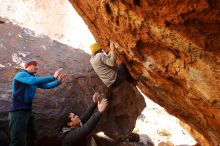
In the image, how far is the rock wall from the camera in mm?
8273

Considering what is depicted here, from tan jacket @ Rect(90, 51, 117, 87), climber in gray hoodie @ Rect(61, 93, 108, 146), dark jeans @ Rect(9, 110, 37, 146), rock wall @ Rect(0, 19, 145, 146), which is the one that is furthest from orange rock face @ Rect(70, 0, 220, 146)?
dark jeans @ Rect(9, 110, 37, 146)

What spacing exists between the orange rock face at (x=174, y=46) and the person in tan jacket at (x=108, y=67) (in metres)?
0.34

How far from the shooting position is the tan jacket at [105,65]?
7.35 metres

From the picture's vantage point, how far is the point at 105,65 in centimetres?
760

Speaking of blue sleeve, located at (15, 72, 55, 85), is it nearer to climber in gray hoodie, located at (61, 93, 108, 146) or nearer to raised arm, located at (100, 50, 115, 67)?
climber in gray hoodie, located at (61, 93, 108, 146)

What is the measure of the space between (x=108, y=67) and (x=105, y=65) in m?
0.10

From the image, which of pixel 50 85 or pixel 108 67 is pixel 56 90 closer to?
pixel 108 67

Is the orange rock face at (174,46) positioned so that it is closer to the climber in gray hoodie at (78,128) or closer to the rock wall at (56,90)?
the climber in gray hoodie at (78,128)

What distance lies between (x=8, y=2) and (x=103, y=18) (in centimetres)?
2057

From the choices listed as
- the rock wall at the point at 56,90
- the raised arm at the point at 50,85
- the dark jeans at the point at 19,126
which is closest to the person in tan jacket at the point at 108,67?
the raised arm at the point at 50,85

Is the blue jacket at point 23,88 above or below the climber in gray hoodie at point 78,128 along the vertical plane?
above

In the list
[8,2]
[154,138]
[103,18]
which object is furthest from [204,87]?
[8,2]

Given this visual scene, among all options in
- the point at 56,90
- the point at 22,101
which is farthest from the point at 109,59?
the point at 56,90

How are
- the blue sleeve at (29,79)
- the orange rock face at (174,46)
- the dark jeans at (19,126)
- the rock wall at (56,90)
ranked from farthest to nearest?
the rock wall at (56,90)
the dark jeans at (19,126)
the blue sleeve at (29,79)
the orange rock face at (174,46)
